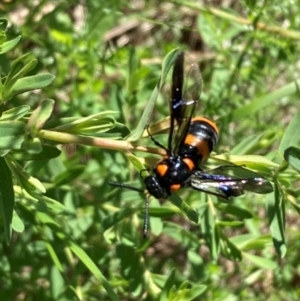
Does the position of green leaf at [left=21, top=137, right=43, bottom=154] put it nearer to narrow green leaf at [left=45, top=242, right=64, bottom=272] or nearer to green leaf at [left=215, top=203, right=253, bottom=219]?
narrow green leaf at [left=45, top=242, right=64, bottom=272]

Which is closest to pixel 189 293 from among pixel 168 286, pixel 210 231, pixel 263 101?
pixel 168 286

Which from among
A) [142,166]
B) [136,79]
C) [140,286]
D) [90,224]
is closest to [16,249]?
[90,224]

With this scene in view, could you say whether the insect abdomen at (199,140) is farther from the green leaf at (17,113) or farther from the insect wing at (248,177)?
the green leaf at (17,113)

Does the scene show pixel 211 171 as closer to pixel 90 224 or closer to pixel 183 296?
pixel 183 296

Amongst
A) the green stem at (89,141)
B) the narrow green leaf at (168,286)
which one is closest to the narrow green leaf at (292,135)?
the green stem at (89,141)

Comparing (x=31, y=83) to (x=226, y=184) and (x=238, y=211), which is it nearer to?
(x=226, y=184)

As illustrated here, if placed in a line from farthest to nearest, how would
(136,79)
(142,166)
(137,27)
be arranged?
(137,27)
(136,79)
(142,166)

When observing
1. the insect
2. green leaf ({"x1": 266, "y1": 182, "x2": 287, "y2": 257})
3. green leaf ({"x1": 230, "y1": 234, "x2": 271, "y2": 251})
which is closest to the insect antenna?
the insect
